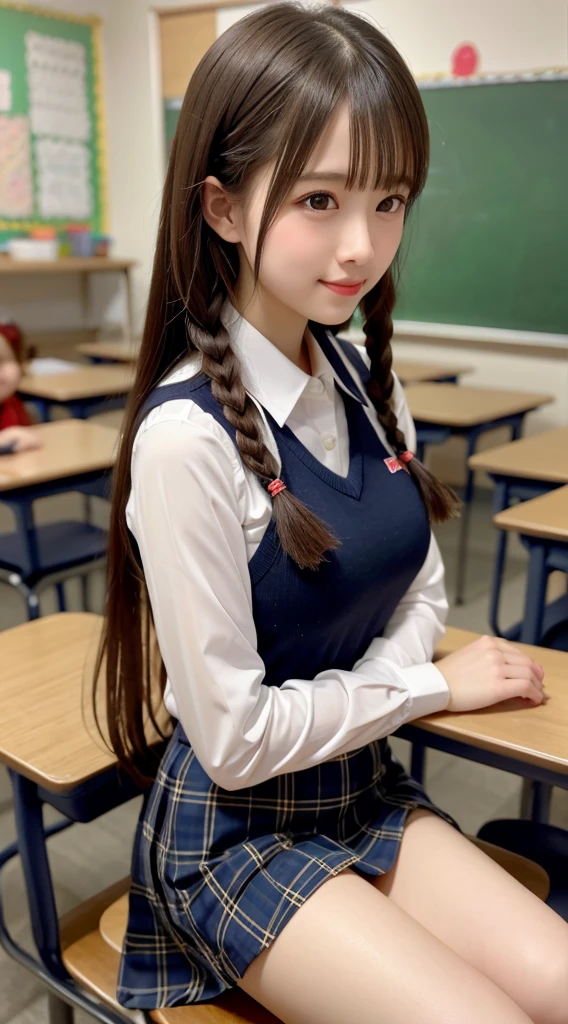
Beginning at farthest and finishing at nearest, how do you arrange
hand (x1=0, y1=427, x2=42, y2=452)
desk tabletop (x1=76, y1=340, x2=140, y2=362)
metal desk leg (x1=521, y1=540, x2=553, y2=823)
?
desk tabletop (x1=76, y1=340, x2=140, y2=362), hand (x1=0, y1=427, x2=42, y2=452), metal desk leg (x1=521, y1=540, x2=553, y2=823)

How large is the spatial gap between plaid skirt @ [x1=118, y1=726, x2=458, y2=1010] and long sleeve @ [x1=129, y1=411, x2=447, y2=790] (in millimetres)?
63

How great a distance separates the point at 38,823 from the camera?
39.4 inches

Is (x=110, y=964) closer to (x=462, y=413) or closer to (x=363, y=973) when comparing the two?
(x=363, y=973)

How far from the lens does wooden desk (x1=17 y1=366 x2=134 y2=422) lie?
10.4ft

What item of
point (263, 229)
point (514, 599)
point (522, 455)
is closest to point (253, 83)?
point (263, 229)

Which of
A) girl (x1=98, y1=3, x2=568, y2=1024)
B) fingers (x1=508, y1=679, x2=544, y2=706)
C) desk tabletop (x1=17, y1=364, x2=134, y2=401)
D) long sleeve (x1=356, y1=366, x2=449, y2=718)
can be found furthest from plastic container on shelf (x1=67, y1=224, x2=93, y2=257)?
fingers (x1=508, y1=679, x2=544, y2=706)

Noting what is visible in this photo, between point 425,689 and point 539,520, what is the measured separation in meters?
0.81

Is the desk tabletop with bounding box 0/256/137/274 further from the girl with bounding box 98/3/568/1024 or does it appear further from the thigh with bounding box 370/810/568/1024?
the thigh with bounding box 370/810/568/1024

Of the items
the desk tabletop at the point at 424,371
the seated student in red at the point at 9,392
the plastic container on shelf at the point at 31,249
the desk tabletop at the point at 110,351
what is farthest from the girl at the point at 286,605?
the plastic container on shelf at the point at 31,249

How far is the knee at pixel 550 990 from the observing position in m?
0.83

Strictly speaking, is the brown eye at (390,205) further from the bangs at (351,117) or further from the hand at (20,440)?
the hand at (20,440)

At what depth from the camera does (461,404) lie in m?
3.16

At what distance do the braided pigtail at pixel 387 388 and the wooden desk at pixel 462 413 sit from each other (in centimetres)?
172

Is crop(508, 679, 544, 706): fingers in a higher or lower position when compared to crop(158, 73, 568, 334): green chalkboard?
lower
